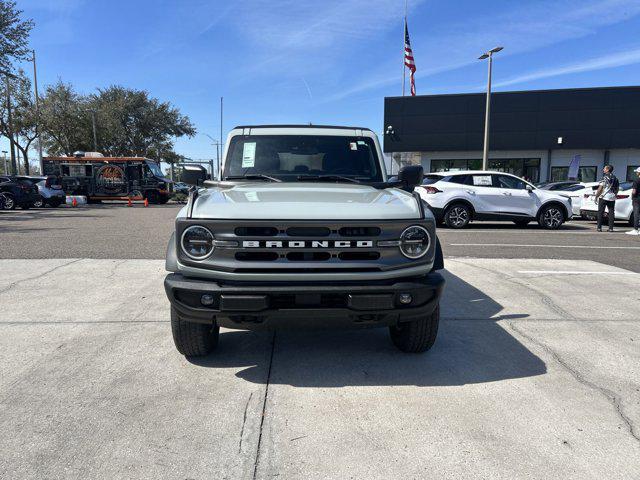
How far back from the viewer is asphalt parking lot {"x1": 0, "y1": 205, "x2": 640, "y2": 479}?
2.23 m

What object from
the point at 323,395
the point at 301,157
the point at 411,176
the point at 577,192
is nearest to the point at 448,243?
the point at 411,176

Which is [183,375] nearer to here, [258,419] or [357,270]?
[258,419]

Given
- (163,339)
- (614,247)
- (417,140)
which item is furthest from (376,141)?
(417,140)

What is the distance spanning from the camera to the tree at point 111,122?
3806cm

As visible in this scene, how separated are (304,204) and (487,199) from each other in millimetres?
10780

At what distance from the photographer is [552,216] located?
1298 cm

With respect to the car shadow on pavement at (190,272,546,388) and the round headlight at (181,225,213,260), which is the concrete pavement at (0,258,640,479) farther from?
the round headlight at (181,225,213,260)

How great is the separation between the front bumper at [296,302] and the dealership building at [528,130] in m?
25.3

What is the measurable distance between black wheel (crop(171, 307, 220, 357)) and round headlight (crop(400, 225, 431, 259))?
1475 mm

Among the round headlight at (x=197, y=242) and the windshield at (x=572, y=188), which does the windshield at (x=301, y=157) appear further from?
the windshield at (x=572, y=188)

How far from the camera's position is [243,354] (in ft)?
11.6

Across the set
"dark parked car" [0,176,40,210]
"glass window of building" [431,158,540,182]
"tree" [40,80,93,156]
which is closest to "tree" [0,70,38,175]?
"tree" [40,80,93,156]

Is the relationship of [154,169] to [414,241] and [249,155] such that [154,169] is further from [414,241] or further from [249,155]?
[414,241]

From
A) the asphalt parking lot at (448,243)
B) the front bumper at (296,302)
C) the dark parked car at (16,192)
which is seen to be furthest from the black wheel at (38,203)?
the front bumper at (296,302)
